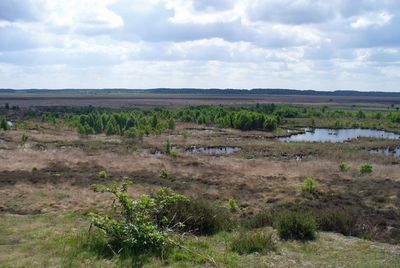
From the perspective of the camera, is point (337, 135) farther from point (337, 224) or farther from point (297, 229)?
point (297, 229)

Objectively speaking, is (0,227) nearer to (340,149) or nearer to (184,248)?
(184,248)

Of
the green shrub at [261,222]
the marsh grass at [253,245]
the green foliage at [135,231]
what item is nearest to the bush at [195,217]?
the green shrub at [261,222]

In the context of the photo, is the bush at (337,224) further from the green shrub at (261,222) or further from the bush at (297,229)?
the bush at (297,229)

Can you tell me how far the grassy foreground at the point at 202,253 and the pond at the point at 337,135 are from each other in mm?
61174

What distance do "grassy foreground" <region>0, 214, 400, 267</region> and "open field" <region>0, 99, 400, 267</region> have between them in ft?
0.09

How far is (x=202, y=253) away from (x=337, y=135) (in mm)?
74304

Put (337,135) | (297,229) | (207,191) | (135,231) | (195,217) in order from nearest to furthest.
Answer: (135,231) → (297,229) → (195,217) → (207,191) → (337,135)

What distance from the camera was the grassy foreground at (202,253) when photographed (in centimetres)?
965

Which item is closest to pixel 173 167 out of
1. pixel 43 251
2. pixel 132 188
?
pixel 132 188

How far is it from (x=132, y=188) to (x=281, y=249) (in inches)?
705

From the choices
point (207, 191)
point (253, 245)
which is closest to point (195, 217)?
point (253, 245)

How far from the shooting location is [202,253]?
10.1 metres

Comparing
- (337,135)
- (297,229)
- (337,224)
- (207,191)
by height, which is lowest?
(337,135)

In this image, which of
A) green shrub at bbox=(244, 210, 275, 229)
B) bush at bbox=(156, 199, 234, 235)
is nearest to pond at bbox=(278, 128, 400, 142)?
green shrub at bbox=(244, 210, 275, 229)
